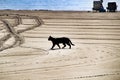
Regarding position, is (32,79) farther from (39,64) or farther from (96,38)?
(96,38)

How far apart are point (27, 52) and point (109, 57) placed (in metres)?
3.04

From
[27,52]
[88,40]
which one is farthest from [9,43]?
[88,40]

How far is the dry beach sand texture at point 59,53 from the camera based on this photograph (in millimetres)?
10742

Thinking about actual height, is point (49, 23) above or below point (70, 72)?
below

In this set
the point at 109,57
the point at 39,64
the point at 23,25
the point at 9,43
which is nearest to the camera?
the point at 39,64

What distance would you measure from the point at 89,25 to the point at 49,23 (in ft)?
8.58

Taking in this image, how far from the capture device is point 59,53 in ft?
44.4

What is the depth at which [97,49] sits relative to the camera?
47.2 ft

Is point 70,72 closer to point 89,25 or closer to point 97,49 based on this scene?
point 97,49

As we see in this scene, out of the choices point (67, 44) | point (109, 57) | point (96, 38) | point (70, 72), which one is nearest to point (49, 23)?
point (96, 38)

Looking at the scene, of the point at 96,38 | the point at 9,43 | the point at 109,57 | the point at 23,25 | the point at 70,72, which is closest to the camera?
the point at 70,72

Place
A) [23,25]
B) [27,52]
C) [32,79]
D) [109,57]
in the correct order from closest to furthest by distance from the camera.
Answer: [32,79] → [109,57] → [27,52] → [23,25]

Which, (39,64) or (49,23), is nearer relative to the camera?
(39,64)

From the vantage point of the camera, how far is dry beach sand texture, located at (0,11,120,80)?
1074 cm
